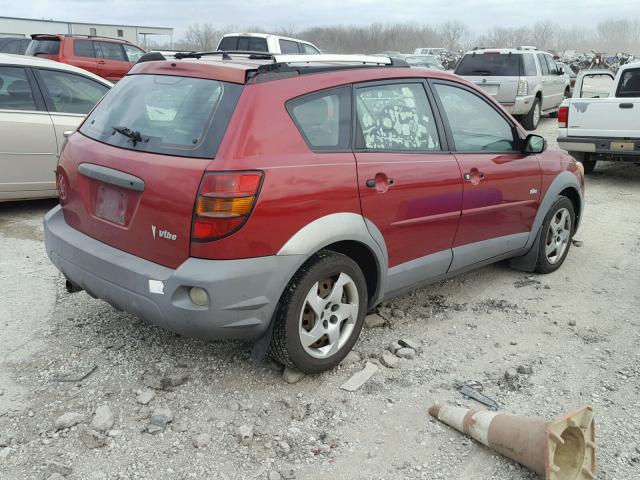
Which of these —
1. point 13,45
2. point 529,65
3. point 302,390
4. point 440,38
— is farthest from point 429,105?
point 440,38

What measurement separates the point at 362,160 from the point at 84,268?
163 centimetres

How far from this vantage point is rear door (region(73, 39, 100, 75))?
15.8 metres

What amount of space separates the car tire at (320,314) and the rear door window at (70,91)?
15.0ft

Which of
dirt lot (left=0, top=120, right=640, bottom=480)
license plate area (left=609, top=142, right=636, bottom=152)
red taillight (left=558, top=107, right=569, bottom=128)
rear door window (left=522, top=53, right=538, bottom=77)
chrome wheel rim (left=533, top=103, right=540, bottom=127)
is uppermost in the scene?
rear door window (left=522, top=53, right=538, bottom=77)

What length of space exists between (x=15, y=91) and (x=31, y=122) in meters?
0.38

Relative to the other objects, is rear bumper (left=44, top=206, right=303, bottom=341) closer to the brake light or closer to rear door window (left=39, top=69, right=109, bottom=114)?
the brake light

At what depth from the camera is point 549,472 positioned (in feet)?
8.52

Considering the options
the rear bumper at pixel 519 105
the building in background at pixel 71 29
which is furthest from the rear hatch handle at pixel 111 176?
the building in background at pixel 71 29

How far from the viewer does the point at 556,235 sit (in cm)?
528

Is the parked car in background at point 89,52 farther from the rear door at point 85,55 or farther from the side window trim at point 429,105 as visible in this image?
the side window trim at point 429,105

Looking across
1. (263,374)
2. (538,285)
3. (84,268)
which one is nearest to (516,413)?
(263,374)

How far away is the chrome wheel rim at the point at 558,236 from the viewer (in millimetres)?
5228

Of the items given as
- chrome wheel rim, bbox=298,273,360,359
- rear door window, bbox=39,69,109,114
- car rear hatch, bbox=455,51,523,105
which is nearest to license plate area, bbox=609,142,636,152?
car rear hatch, bbox=455,51,523,105

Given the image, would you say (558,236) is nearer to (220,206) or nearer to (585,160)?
(220,206)
